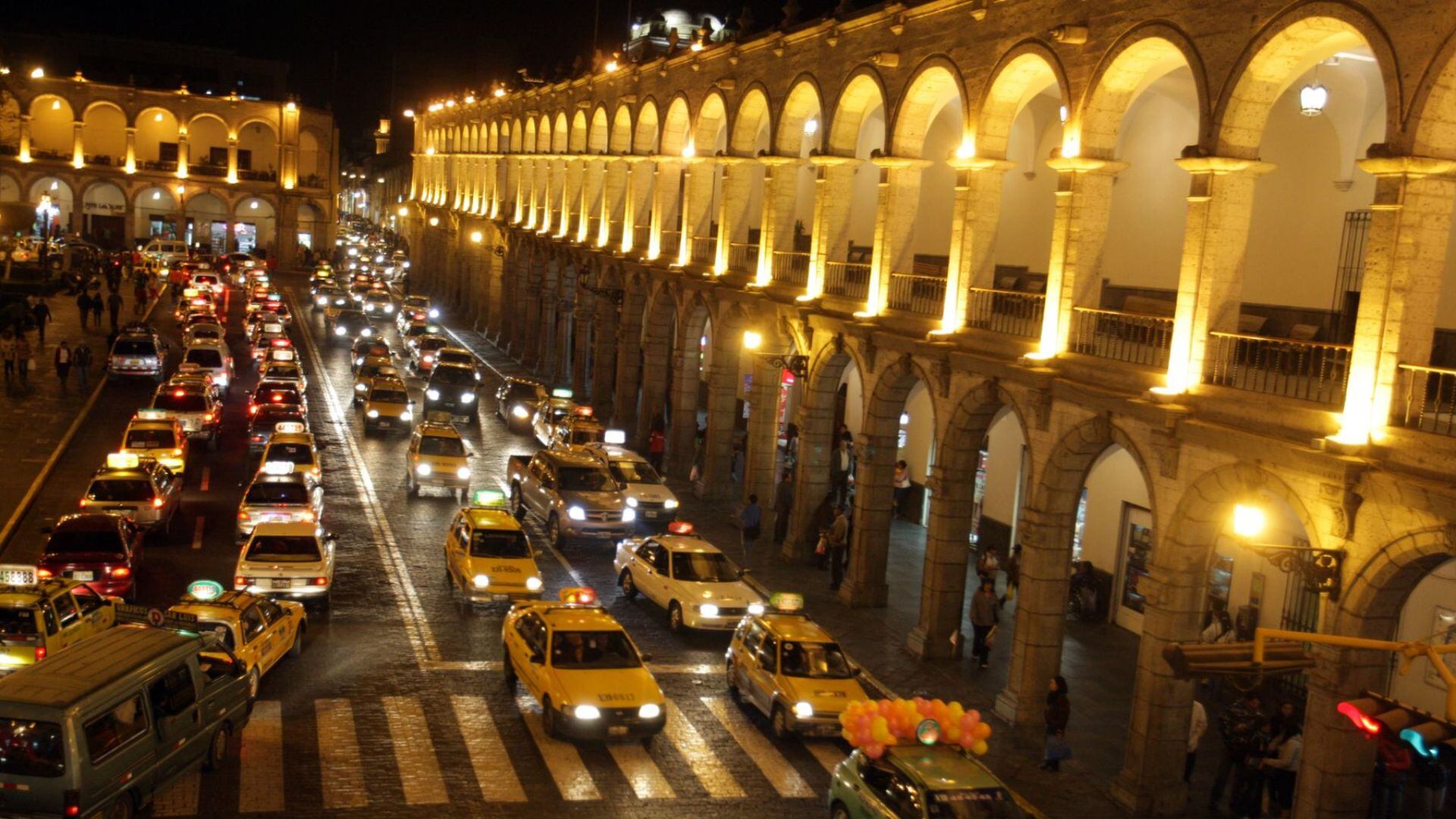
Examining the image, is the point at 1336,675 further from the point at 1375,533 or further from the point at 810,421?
the point at 810,421

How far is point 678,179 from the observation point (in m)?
44.4

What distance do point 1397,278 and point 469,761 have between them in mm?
13549

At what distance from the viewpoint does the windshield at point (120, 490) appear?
28.1 metres

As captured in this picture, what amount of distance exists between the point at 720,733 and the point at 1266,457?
29.5ft

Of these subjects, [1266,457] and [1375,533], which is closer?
[1375,533]

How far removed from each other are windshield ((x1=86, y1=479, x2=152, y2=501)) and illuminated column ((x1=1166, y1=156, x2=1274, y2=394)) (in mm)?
21001

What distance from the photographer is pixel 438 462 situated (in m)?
35.3

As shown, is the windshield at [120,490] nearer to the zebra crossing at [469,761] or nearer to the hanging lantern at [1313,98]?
the zebra crossing at [469,761]

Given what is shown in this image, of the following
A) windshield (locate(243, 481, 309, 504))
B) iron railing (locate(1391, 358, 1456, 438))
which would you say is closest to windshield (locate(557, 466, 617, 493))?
windshield (locate(243, 481, 309, 504))

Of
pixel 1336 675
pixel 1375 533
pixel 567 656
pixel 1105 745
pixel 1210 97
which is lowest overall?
pixel 1105 745

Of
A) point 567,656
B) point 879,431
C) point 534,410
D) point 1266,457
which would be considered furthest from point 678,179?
point 1266,457

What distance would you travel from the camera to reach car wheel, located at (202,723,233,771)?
1712cm

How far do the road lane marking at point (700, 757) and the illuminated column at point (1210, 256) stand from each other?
8.49 meters

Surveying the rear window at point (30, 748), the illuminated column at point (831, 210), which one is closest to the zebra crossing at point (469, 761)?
the rear window at point (30, 748)
